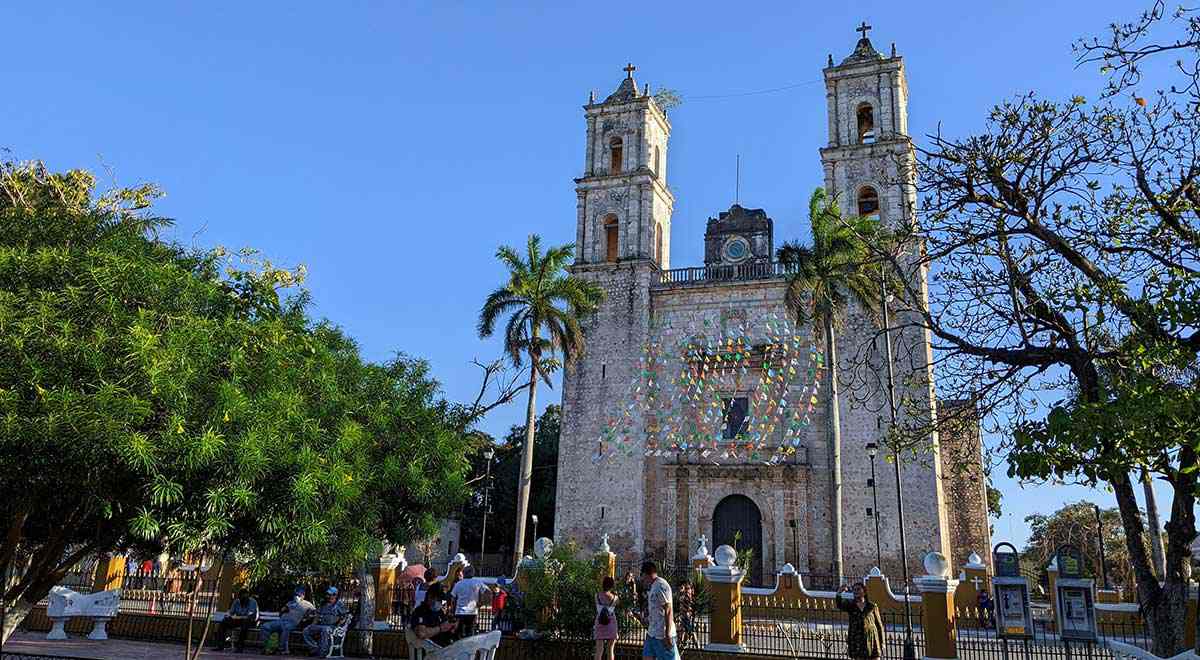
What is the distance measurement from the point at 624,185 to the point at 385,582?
14831mm

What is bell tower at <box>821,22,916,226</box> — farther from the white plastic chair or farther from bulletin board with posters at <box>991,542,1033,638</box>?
the white plastic chair

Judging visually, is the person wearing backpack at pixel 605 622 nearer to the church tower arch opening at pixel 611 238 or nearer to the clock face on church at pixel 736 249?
the church tower arch opening at pixel 611 238

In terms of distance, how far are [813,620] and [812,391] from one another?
7.34 meters

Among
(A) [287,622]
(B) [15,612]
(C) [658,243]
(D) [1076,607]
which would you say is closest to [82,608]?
(A) [287,622]

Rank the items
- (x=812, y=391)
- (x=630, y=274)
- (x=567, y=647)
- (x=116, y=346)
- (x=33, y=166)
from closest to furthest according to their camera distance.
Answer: (x=116, y=346), (x=567, y=647), (x=33, y=166), (x=812, y=391), (x=630, y=274)

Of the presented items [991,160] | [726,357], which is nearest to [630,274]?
[726,357]

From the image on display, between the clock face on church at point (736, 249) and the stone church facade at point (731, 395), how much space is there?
51mm

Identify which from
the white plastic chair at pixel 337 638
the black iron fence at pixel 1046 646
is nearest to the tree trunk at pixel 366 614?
the white plastic chair at pixel 337 638

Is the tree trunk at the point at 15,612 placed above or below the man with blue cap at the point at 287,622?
above

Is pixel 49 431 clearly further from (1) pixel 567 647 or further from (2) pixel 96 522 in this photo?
(1) pixel 567 647

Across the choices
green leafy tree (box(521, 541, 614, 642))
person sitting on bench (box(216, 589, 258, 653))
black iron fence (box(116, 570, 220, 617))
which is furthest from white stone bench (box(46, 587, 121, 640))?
green leafy tree (box(521, 541, 614, 642))

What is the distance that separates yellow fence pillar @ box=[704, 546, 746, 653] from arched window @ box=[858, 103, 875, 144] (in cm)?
1625

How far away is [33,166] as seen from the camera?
12.9 m

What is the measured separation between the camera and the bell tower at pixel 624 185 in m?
24.7
